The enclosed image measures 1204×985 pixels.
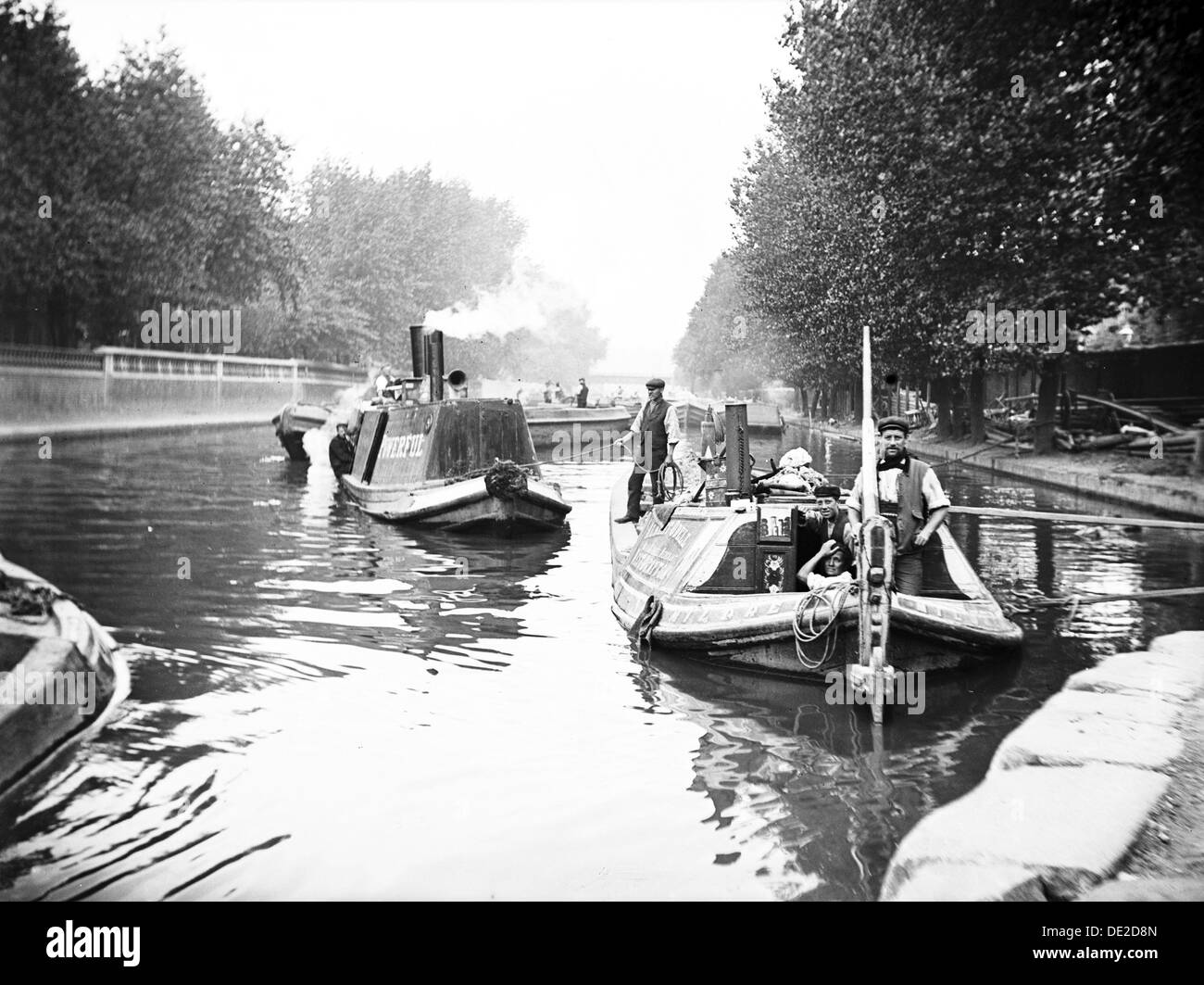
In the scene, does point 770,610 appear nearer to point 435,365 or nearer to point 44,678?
point 44,678

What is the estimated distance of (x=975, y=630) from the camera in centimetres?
872

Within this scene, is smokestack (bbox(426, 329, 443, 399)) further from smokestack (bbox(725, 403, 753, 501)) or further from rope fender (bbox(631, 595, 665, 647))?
rope fender (bbox(631, 595, 665, 647))

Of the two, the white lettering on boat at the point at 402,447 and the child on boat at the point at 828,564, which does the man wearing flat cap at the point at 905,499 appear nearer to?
the child on boat at the point at 828,564

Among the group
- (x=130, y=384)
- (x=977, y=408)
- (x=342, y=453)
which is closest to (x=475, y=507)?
(x=130, y=384)

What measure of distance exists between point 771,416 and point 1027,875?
139 feet

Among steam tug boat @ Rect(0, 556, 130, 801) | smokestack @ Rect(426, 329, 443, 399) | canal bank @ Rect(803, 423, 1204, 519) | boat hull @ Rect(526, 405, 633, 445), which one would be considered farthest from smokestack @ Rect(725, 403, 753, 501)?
boat hull @ Rect(526, 405, 633, 445)

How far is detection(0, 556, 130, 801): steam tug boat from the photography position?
6.18 meters

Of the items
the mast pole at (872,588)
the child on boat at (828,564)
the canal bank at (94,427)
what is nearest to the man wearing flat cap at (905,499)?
the child on boat at (828,564)

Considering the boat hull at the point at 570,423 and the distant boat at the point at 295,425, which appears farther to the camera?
the boat hull at the point at 570,423

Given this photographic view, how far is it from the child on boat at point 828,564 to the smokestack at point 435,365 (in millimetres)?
11783

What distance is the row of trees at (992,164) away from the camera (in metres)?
19.6

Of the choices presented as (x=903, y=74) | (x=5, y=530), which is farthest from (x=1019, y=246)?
(x=5, y=530)
